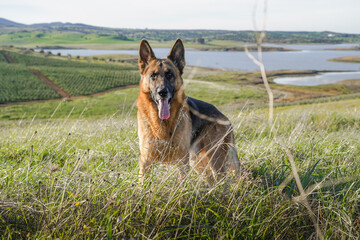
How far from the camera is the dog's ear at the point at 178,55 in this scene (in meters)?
4.54

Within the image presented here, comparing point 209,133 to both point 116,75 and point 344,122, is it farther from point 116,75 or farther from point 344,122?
point 116,75

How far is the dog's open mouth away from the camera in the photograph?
422cm

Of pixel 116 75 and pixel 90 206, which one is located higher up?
pixel 90 206

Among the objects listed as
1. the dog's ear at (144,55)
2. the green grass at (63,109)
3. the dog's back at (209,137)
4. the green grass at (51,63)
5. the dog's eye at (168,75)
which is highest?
the dog's ear at (144,55)

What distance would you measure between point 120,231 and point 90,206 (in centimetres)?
43

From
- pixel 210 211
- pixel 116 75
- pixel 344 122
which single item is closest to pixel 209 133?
pixel 210 211

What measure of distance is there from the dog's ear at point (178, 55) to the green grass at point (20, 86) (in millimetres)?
65377

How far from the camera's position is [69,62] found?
115 m

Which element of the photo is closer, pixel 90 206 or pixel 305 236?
pixel 90 206

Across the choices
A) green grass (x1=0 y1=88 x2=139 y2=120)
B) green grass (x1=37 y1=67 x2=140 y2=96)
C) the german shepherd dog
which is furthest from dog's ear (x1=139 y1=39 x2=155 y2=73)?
green grass (x1=37 y1=67 x2=140 y2=96)

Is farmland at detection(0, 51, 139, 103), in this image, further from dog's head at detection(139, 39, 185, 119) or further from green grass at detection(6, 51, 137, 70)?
dog's head at detection(139, 39, 185, 119)

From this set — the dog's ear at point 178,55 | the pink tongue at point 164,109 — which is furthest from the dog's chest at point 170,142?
the dog's ear at point 178,55

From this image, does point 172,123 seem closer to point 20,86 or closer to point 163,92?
point 163,92

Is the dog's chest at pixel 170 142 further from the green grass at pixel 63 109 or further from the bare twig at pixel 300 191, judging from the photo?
the green grass at pixel 63 109
